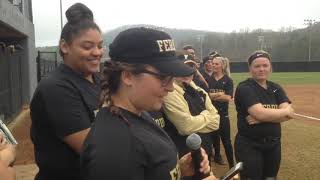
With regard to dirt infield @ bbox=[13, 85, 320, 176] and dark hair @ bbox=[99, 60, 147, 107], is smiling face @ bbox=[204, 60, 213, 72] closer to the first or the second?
dirt infield @ bbox=[13, 85, 320, 176]

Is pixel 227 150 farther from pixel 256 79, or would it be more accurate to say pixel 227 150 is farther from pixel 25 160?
pixel 25 160

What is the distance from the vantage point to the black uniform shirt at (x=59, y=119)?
2.66 m

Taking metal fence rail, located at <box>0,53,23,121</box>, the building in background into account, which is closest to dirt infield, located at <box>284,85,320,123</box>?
the building in background

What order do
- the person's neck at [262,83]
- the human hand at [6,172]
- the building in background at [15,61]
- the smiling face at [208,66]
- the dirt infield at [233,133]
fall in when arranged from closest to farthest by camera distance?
the human hand at [6,172]
the person's neck at [262,83]
the smiling face at [208,66]
the dirt infield at [233,133]
the building in background at [15,61]

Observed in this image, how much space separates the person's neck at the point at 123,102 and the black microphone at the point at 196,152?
458mm

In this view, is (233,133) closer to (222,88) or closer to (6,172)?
(222,88)

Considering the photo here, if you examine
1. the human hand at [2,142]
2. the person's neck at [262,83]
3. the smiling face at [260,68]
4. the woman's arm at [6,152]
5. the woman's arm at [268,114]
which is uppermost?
the smiling face at [260,68]

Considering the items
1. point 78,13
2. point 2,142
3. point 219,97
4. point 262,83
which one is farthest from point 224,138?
point 2,142

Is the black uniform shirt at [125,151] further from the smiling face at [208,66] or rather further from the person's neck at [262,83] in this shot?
the smiling face at [208,66]

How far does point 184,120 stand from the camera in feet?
13.7

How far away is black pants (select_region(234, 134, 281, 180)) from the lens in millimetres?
5082

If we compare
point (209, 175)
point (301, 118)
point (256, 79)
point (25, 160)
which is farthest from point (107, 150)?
point (301, 118)

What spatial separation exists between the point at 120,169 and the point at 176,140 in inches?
102

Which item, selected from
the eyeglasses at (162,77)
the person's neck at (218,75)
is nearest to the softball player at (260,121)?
the eyeglasses at (162,77)
